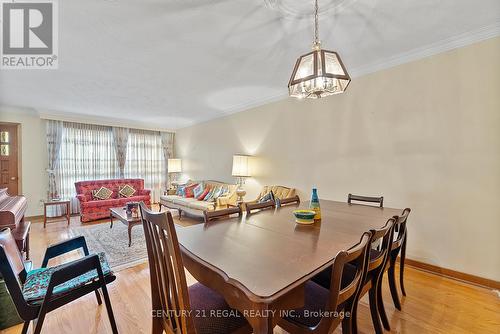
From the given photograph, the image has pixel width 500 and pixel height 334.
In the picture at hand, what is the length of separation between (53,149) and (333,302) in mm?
6489

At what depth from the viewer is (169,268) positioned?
1.00m

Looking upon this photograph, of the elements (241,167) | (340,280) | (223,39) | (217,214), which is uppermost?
(223,39)

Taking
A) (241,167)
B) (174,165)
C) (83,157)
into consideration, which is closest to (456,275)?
(241,167)

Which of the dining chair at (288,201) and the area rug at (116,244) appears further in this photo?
the area rug at (116,244)

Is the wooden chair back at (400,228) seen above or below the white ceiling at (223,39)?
below

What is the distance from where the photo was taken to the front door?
182 inches

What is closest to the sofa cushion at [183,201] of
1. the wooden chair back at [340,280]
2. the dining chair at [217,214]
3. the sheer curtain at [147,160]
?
the sheer curtain at [147,160]

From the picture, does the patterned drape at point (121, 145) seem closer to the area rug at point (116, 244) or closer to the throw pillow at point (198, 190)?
the area rug at point (116, 244)

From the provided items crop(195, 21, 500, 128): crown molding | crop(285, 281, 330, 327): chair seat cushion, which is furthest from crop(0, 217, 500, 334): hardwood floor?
crop(195, 21, 500, 128): crown molding

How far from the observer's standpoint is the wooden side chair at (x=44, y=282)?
1231 mm

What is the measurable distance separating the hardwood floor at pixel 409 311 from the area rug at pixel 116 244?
0.48 meters

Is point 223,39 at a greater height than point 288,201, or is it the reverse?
point 223,39

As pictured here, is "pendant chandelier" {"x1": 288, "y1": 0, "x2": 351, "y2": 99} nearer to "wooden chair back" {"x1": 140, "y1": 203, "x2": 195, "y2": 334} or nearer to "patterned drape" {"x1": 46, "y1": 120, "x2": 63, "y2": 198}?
"wooden chair back" {"x1": 140, "y1": 203, "x2": 195, "y2": 334}

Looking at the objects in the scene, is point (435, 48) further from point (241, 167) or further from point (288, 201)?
point (241, 167)
